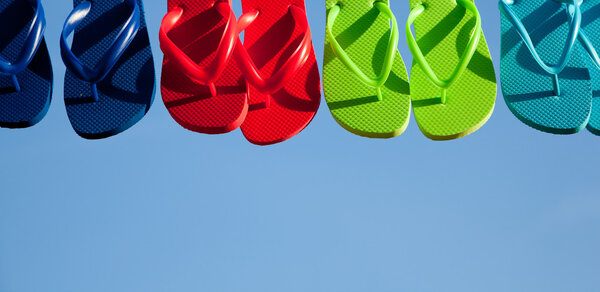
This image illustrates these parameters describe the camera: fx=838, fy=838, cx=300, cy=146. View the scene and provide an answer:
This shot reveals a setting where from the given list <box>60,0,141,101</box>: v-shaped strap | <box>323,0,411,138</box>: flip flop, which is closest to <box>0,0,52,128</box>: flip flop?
<box>60,0,141,101</box>: v-shaped strap

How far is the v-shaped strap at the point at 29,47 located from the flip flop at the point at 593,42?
1.70 metres

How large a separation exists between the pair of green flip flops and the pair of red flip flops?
0.35 ft

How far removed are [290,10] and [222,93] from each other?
0.41 metres

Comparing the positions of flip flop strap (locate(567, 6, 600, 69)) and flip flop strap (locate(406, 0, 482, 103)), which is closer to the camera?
flip flop strap (locate(406, 0, 482, 103))

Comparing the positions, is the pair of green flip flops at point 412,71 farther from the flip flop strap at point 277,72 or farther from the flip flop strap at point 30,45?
the flip flop strap at point 30,45

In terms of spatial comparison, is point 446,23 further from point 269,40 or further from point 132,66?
point 132,66

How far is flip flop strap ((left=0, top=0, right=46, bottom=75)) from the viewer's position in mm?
2504

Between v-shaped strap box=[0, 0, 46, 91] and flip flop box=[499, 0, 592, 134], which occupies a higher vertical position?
v-shaped strap box=[0, 0, 46, 91]

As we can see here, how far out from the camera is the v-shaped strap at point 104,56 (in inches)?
97.3

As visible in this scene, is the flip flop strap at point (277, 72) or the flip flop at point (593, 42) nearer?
the flip flop strap at point (277, 72)

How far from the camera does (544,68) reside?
8.36 feet

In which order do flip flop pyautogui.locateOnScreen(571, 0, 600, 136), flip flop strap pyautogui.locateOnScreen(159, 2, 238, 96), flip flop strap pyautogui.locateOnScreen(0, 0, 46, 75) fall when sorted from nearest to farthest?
flip flop strap pyautogui.locateOnScreen(159, 2, 238, 96) < flip flop strap pyautogui.locateOnScreen(0, 0, 46, 75) < flip flop pyautogui.locateOnScreen(571, 0, 600, 136)

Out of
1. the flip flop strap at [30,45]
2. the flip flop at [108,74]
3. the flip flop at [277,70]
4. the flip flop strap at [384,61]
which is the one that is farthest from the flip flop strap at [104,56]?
the flip flop strap at [384,61]

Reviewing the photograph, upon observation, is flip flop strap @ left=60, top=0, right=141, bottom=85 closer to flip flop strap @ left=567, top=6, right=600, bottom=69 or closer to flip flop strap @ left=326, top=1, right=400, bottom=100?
flip flop strap @ left=326, top=1, right=400, bottom=100
